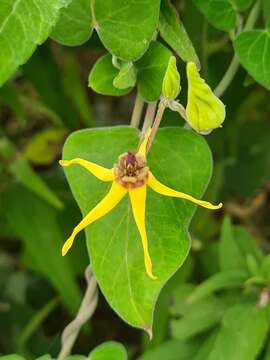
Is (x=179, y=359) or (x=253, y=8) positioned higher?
(x=253, y=8)

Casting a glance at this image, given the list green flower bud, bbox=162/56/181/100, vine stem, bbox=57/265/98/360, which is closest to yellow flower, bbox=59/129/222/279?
green flower bud, bbox=162/56/181/100

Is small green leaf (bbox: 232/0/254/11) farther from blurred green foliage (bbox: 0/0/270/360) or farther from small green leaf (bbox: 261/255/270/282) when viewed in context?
small green leaf (bbox: 261/255/270/282)

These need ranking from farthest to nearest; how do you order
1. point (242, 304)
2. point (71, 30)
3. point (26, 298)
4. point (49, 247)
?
point (26, 298), point (49, 247), point (242, 304), point (71, 30)

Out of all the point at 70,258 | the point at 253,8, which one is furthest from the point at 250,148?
the point at 253,8

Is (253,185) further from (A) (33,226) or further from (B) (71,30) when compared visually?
(B) (71,30)

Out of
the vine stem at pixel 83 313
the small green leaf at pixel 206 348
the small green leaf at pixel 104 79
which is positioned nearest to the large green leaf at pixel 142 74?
the small green leaf at pixel 104 79

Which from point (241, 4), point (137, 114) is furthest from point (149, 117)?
point (241, 4)

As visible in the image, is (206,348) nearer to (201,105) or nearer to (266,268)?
(266,268)
